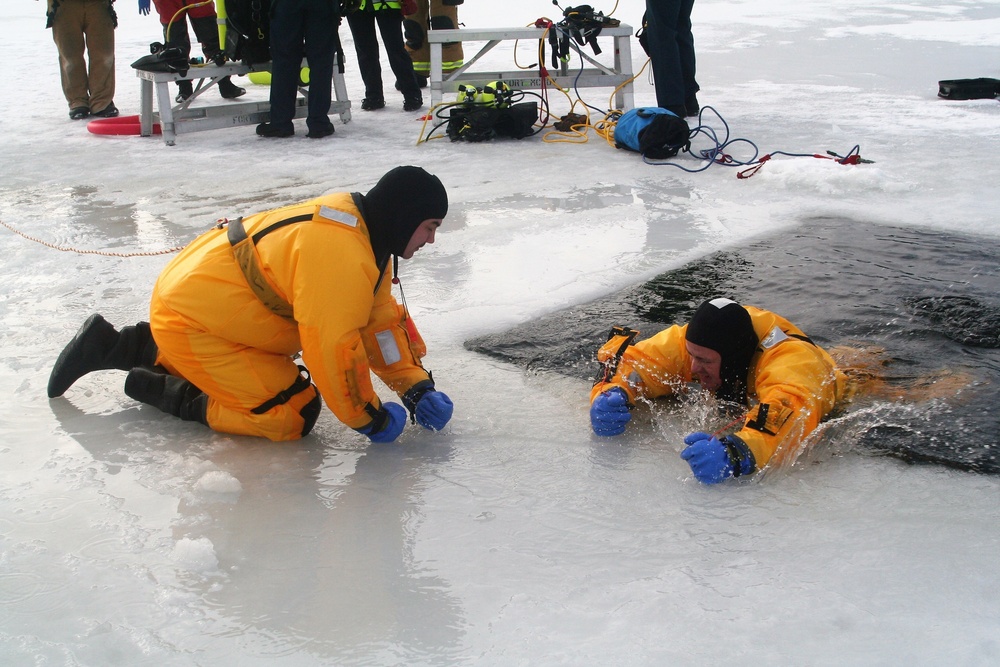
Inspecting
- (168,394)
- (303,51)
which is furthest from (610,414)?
(303,51)

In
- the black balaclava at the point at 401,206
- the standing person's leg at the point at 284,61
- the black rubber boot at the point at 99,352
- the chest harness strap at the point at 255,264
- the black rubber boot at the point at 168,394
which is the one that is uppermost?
the standing person's leg at the point at 284,61

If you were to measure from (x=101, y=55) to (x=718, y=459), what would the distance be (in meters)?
7.47

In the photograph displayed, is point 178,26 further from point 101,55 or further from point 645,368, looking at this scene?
point 645,368

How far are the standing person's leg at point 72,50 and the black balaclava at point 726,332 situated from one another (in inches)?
280

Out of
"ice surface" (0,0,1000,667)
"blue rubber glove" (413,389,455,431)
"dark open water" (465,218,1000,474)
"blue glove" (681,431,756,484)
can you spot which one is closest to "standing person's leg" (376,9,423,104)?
"ice surface" (0,0,1000,667)

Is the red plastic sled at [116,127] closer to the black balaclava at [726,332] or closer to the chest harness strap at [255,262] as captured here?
the chest harness strap at [255,262]

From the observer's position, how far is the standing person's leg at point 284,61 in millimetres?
6902

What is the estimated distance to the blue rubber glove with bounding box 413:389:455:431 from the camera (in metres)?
2.98

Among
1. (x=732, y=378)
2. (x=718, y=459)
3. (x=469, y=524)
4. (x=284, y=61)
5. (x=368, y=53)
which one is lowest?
(x=469, y=524)

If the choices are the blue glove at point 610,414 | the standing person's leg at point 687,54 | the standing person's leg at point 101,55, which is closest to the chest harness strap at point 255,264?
the blue glove at point 610,414

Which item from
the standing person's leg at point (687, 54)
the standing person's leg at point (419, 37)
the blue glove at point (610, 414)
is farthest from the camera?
the standing person's leg at point (419, 37)

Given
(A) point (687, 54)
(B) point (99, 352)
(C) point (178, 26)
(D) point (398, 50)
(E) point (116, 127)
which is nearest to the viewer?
(B) point (99, 352)

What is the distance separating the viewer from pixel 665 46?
6.99m

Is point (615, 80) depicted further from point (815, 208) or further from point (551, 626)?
point (551, 626)
